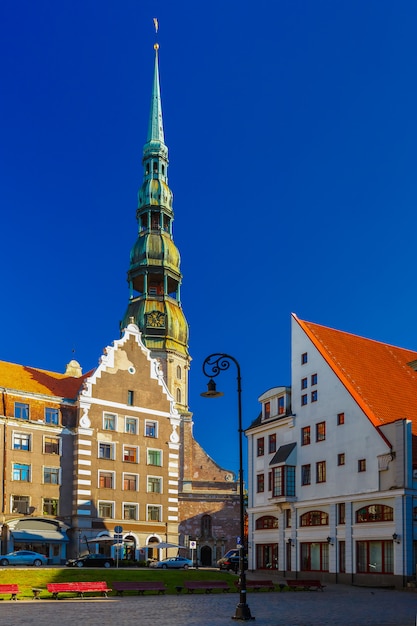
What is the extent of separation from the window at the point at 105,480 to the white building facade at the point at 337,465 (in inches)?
518

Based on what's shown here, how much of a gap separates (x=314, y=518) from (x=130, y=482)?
862 inches

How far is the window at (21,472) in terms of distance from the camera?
2569 inches

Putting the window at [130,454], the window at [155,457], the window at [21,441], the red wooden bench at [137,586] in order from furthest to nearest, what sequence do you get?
1. the window at [155,457]
2. the window at [130,454]
3. the window at [21,441]
4. the red wooden bench at [137,586]

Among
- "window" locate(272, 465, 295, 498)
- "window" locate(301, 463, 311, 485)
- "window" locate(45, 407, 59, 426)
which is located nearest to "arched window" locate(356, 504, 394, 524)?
"window" locate(301, 463, 311, 485)

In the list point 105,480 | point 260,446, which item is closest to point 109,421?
point 105,480

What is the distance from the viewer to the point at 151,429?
75625 mm

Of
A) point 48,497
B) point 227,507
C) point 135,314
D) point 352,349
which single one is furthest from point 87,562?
point 135,314

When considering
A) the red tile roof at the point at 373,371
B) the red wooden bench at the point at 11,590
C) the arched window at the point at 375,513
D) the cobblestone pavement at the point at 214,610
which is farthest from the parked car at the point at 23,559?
the red tile roof at the point at 373,371

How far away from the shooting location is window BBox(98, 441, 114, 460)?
7050cm

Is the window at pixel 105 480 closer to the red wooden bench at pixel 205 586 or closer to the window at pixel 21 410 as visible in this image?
the window at pixel 21 410

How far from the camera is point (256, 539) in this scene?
62.1m

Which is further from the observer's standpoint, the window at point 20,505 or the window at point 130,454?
the window at point 130,454

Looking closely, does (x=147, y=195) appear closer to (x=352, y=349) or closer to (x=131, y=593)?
(x=352, y=349)

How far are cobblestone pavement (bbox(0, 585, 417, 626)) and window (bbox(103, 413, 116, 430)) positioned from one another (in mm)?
32605
